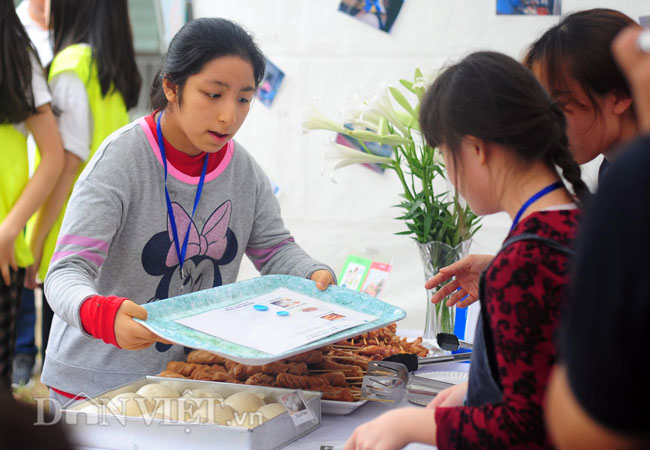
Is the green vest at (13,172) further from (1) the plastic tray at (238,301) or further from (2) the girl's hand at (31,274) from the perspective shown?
(1) the plastic tray at (238,301)

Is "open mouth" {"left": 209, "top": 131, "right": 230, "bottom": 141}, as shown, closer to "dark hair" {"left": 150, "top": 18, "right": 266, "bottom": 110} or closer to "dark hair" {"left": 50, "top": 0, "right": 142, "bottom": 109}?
"dark hair" {"left": 150, "top": 18, "right": 266, "bottom": 110}

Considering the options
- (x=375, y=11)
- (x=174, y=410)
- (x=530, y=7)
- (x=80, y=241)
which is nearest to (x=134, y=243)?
(x=80, y=241)

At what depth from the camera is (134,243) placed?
4.66 ft

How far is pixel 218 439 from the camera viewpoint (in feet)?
2.98

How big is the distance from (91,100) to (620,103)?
170 cm

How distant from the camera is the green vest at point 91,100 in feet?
7.09

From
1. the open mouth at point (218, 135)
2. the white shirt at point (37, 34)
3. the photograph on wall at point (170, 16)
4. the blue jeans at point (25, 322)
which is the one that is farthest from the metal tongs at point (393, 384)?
the blue jeans at point (25, 322)

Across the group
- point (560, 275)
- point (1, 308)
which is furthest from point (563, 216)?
point (1, 308)

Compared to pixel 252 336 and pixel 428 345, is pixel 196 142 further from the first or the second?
pixel 428 345

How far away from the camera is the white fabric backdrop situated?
2270 millimetres

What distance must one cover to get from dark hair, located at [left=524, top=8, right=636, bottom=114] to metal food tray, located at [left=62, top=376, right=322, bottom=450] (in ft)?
2.20

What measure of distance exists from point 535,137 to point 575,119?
33 cm

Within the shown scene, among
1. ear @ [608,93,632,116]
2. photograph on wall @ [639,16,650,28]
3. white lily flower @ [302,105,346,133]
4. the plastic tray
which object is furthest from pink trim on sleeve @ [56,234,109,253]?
photograph on wall @ [639,16,650,28]

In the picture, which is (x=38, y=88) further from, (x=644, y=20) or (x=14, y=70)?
(x=644, y=20)
